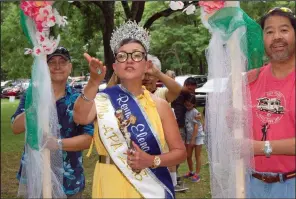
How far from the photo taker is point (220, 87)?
267 cm

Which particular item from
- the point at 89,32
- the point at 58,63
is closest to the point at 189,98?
the point at 58,63

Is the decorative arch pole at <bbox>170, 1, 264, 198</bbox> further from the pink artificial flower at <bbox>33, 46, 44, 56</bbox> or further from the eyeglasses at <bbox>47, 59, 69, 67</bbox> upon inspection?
the eyeglasses at <bbox>47, 59, 69, 67</bbox>

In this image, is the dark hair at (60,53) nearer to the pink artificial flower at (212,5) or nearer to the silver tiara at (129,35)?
the silver tiara at (129,35)

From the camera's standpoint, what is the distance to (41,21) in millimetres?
2803

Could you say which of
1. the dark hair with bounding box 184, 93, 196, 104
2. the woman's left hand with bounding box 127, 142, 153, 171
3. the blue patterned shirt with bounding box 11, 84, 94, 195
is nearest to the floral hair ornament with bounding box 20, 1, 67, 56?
the blue patterned shirt with bounding box 11, 84, 94, 195

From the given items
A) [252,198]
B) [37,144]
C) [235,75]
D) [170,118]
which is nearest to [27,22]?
[37,144]

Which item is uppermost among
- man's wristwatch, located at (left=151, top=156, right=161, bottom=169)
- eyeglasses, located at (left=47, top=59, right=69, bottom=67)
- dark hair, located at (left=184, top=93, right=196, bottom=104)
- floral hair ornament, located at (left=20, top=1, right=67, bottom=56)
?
floral hair ornament, located at (left=20, top=1, right=67, bottom=56)

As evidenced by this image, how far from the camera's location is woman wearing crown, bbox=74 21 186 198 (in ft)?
9.12

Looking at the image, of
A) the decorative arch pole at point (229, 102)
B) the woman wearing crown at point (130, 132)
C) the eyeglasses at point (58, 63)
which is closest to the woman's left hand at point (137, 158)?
the woman wearing crown at point (130, 132)

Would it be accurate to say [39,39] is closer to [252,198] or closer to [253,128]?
[253,128]

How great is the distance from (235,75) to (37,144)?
3.93 ft

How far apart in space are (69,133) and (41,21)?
0.90 metres

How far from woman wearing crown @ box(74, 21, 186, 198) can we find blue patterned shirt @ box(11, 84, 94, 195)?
53 centimetres

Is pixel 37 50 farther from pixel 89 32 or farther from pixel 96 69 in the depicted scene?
pixel 89 32
